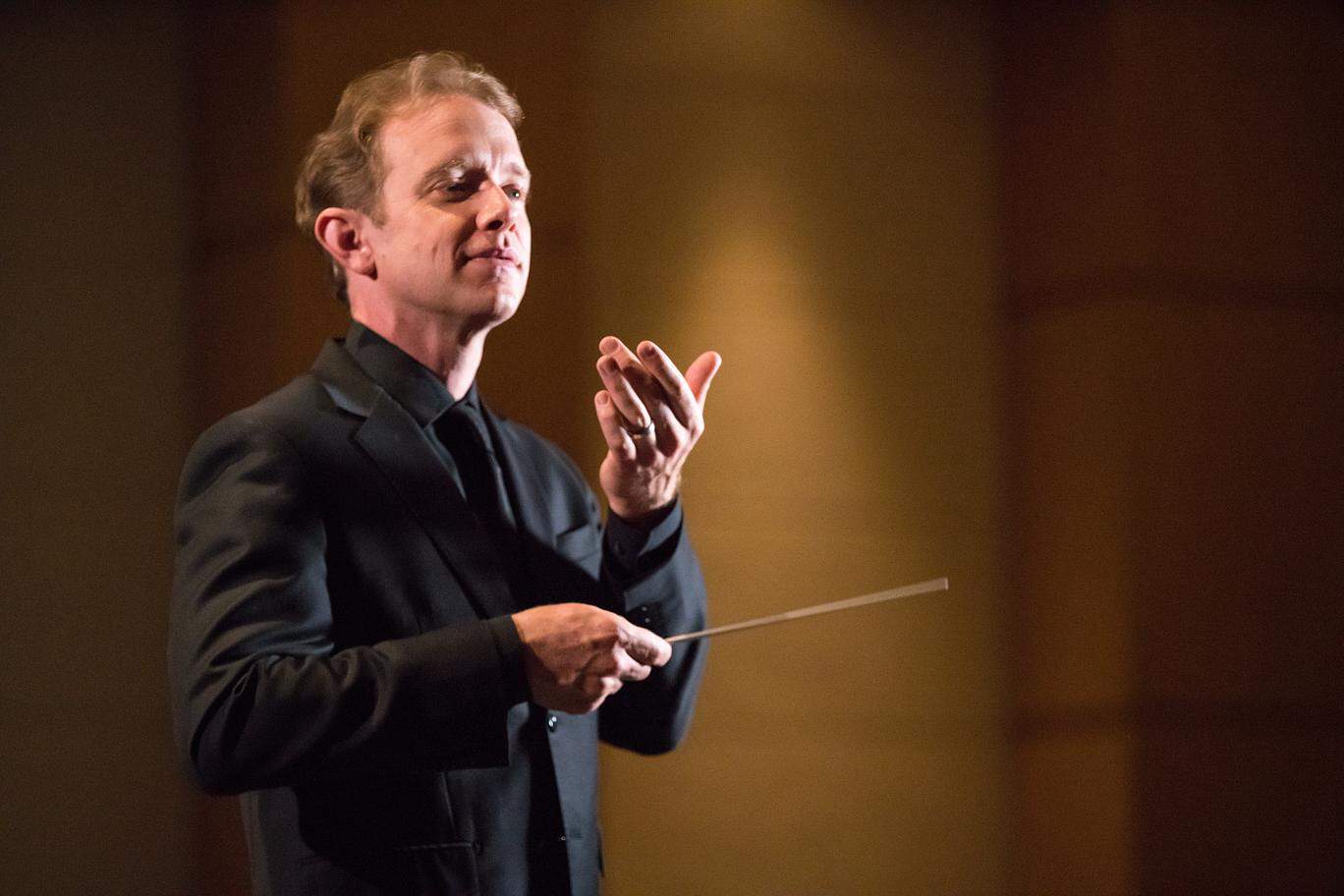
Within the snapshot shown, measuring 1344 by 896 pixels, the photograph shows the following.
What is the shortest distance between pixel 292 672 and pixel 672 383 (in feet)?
1.68

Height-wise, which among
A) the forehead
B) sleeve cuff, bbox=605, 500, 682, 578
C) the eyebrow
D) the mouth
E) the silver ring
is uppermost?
the forehead

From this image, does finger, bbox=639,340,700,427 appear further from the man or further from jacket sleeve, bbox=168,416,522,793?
jacket sleeve, bbox=168,416,522,793

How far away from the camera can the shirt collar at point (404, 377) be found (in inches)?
66.6

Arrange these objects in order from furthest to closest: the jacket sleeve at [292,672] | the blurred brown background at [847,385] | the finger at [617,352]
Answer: the blurred brown background at [847,385], the finger at [617,352], the jacket sleeve at [292,672]

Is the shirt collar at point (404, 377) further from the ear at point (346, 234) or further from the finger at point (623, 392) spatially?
the finger at point (623, 392)

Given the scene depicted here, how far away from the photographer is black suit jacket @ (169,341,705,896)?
1407 mm

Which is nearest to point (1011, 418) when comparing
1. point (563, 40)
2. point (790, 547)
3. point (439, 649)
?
point (790, 547)

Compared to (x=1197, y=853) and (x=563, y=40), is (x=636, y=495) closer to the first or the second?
(x=563, y=40)

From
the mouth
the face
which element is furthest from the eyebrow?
the mouth

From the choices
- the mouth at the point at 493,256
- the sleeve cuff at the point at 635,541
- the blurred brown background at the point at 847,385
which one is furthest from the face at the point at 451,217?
the blurred brown background at the point at 847,385

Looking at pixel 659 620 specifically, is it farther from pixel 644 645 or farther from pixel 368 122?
pixel 368 122

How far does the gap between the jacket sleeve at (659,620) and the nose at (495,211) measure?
37 centimetres

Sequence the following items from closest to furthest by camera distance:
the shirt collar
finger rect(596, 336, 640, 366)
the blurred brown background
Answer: finger rect(596, 336, 640, 366) < the shirt collar < the blurred brown background

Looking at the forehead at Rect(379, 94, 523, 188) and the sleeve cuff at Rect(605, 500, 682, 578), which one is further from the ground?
the forehead at Rect(379, 94, 523, 188)
